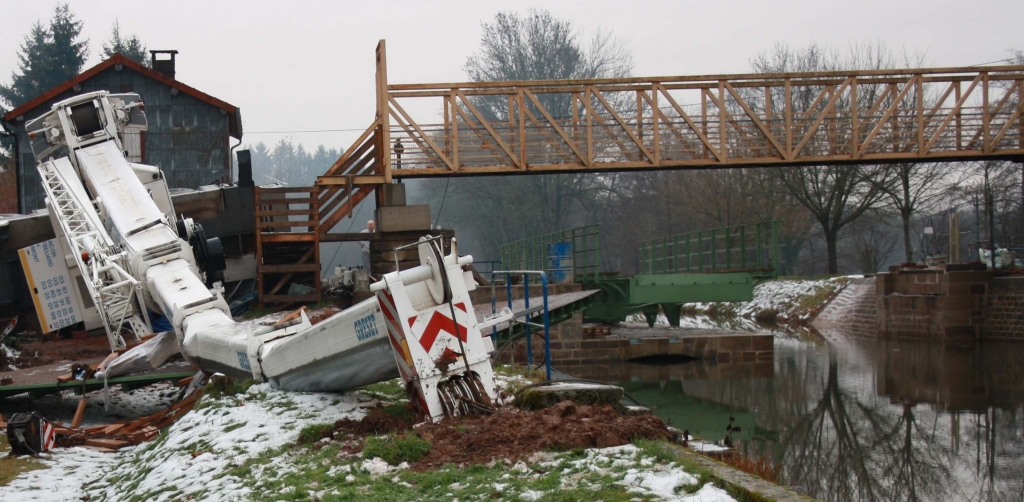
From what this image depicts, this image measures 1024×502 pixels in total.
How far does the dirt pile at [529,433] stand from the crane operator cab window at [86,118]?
13.5 metres

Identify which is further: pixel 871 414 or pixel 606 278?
pixel 606 278

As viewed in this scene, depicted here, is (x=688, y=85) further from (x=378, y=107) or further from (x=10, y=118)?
(x=10, y=118)

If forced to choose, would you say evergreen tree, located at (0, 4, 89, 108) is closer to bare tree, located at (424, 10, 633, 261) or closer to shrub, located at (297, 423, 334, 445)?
bare tree, located at (424, 10, 633, 261)

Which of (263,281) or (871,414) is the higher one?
(263,281)

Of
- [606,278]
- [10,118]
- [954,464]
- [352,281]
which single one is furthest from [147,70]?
[954,464]

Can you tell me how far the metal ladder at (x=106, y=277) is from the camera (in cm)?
1593

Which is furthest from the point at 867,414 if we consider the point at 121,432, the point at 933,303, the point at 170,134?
the point at 170,134

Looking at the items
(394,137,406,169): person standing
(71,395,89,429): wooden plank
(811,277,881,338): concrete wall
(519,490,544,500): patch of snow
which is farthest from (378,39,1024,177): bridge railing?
(519,490,544,500): patch of snow

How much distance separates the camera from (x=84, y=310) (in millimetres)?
20812

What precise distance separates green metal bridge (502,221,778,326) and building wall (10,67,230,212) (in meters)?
10.6

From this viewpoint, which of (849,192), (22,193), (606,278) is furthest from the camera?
(849,192)

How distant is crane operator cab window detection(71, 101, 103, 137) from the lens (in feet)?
62.1

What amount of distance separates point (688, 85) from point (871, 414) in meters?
12.3

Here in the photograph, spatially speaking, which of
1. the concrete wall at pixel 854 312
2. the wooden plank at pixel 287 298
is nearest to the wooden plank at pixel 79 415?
the wooden plank at pixel 287 298
